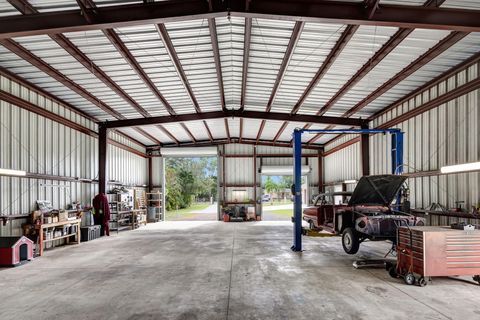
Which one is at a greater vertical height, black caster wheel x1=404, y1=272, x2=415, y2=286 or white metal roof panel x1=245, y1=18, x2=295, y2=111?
white metal roof panel x1=245, y1=18, x2=295, y2=111

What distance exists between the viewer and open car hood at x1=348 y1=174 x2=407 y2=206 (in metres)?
7.62

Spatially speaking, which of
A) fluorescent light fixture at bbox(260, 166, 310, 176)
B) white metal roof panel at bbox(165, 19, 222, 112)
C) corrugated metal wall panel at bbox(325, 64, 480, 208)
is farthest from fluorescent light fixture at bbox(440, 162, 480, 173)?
fluorescent light fixture at bbox(260, 166, 310, 176)

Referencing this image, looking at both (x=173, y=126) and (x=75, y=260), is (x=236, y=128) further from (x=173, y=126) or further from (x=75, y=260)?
(x=75, y=260)

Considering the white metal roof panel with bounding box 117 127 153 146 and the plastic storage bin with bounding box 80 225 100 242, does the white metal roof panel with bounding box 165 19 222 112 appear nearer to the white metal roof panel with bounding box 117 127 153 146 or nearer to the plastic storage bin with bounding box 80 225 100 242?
the white metal roof panel with bounding box 117 127 153 146

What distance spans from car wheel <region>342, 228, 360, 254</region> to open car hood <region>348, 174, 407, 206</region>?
698mm

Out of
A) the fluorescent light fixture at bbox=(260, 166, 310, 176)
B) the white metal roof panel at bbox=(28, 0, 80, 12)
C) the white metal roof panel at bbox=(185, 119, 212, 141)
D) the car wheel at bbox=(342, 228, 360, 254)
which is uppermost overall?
the white metal roof panel at bbox=(28, 0, 80, 12)

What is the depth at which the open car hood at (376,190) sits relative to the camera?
300 inches

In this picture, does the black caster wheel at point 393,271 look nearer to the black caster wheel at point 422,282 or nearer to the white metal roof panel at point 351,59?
the black caster wheel at point 422,282

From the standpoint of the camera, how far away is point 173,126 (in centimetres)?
1777

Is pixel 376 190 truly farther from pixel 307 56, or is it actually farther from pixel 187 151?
pixel 187 151

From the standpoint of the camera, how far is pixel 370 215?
808 cm

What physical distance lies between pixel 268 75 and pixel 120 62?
4641mm

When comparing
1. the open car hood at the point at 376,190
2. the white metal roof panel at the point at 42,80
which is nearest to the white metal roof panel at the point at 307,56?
the open car hood at the point at 376,190

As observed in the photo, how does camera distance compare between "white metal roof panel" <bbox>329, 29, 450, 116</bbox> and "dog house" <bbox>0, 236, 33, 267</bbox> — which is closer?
"white metal roof panel" <bbox>329, 29, 450, 116</bbox>
